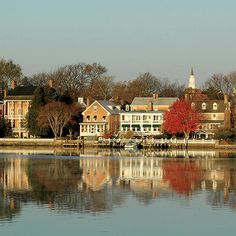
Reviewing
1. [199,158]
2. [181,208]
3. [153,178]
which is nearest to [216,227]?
[181,208]

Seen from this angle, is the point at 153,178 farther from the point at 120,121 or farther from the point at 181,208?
the point at 120,121

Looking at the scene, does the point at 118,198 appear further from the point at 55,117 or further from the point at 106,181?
the point at 55,117

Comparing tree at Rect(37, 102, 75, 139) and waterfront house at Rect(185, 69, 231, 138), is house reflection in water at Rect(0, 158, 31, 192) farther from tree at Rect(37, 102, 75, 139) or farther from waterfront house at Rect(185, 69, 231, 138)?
waterfront house at Rect(185, 69, 231, 138)

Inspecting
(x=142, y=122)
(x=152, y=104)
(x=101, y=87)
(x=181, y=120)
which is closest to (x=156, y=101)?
(x=152, y=104)

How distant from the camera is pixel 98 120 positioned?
99750 millimetres

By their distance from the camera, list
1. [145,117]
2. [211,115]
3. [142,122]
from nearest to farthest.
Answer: [211,115] < [145,117] < [142,122]

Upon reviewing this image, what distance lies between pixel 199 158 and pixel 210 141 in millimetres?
19531

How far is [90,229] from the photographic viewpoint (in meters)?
27.8

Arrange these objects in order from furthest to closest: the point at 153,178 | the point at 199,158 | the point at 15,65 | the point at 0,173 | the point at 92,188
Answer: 1. the point at 15,65
2. the point at 199,158
3. the point at 0,173
4. the point at 153,178
5. the point at 92,188

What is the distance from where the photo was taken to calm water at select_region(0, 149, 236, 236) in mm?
28547

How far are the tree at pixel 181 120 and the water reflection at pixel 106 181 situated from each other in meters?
25.3

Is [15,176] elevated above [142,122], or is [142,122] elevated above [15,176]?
[142,122]

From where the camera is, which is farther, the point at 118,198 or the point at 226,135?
the point at 226,135

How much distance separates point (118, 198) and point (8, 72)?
3371 inches
